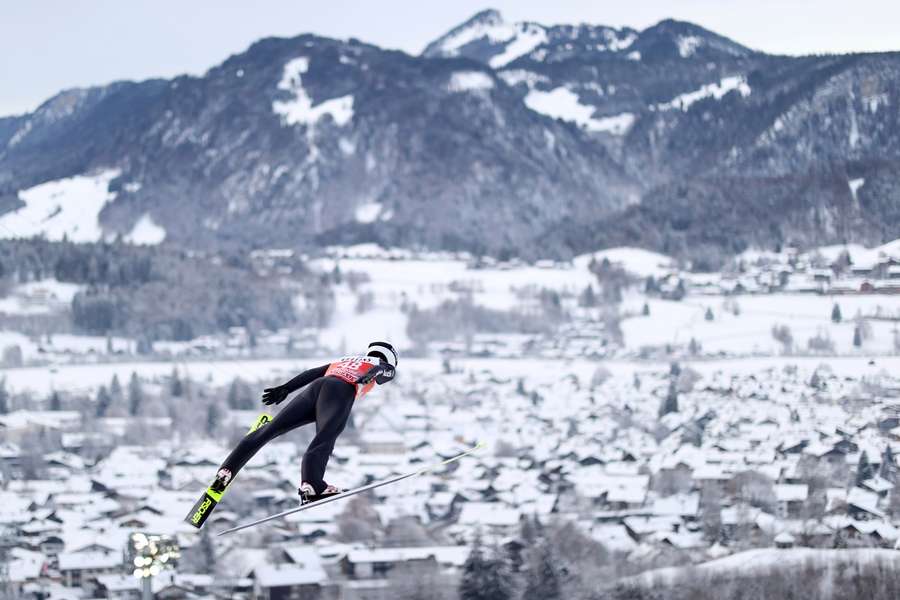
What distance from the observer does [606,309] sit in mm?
111438

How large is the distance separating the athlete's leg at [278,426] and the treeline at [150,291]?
314 ft

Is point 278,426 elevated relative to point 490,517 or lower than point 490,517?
elevated

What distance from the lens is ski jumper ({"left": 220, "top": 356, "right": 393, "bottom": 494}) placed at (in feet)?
35.1

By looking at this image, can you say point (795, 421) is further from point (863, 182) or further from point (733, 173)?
point (733, 173)

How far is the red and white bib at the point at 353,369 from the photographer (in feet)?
35.1

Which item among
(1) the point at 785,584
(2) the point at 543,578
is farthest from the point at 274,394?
(1) the point at 785,584

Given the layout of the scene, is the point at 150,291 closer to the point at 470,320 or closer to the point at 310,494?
the point at 470,320

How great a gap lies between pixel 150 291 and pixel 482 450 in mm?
67934

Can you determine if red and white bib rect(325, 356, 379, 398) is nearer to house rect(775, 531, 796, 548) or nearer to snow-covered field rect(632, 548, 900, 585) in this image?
snow-covered field rect(632, 548, 900, 585)

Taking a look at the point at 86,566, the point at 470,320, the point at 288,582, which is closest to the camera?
the point at 288,582

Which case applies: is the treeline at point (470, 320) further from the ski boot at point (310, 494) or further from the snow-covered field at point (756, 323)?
the ski boot at point (310, 494)

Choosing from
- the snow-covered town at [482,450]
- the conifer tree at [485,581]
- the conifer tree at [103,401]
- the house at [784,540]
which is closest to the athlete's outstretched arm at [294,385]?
the snow-covered town at [482,450]

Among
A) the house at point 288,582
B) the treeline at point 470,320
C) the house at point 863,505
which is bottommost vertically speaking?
the house at point 863,505

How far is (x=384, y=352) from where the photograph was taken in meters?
10.7
